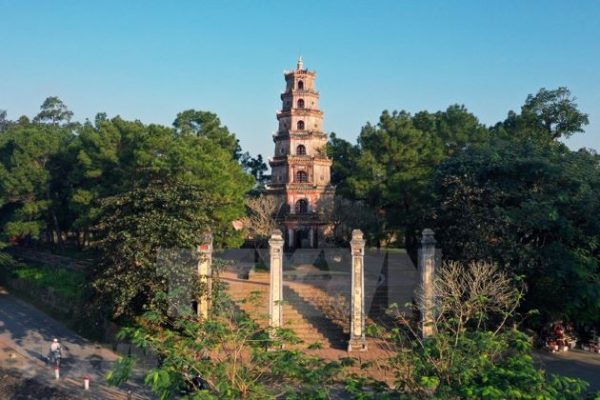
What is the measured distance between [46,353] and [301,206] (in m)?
16.6

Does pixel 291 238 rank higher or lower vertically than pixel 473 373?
higher

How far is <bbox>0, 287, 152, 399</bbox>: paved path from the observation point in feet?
46.7

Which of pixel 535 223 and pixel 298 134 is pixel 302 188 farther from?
pixel 535 223

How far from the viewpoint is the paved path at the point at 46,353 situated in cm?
1425

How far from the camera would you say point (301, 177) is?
30.8 metres

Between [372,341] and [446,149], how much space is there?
1877 cm

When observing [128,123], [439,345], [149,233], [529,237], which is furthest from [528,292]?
[128,123]

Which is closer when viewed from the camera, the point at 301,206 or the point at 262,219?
the point at 262,219

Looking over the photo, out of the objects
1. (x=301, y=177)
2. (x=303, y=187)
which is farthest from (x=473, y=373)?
(x=301, y=177)

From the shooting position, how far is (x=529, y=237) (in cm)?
1631

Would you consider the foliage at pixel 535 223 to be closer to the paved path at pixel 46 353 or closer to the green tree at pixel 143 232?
the green tree at pixel 143 232

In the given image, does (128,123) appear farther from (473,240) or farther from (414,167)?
(473,240)

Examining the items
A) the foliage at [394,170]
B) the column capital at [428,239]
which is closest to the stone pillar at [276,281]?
the column capital at [428,239]

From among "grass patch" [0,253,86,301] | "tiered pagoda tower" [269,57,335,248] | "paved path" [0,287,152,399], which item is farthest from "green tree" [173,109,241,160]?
"paved path" [0,287,152,399]
